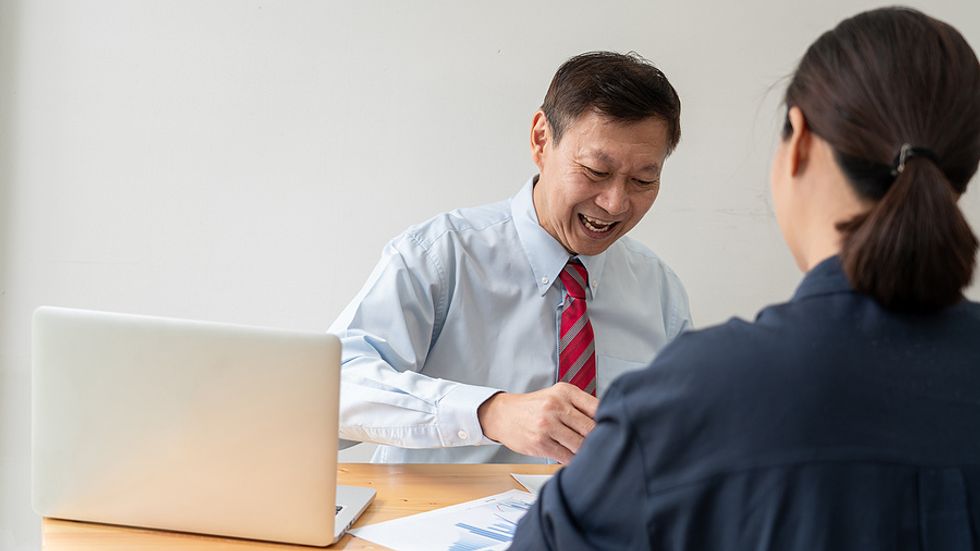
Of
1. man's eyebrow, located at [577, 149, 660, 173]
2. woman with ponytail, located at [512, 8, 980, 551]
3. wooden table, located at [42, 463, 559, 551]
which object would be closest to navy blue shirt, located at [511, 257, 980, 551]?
woman with ponytail, located at [512, 8, 980, 551]

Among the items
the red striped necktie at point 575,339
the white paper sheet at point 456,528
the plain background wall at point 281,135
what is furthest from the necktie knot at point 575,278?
the white paper sheet at point 456,528

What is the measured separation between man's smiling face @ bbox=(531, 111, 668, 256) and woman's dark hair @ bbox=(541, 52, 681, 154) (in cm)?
2

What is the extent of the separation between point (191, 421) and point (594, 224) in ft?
3.13

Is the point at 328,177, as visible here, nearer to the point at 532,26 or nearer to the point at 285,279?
the point at 285,279

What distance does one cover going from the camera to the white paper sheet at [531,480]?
58.1 inches

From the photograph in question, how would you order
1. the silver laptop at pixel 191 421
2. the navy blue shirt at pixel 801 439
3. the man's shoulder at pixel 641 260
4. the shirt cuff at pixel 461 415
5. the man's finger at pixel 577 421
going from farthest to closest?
the man's shoulder at pixel 641 260 → the shirt cuff at pixel 461 415 → the man's finger at pixel 577 421 → the silver laptop at pixel 191 421 → the navy blue shirt at pixel 801 439

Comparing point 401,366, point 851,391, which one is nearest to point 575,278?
point 401,366

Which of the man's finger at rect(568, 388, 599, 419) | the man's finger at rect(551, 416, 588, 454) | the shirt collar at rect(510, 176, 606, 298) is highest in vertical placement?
the shirt collar at rect(510, 176, 606, 298)

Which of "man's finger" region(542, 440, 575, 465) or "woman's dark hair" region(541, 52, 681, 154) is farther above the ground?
"woman's dark hair" region(541, 52, 681, 154)

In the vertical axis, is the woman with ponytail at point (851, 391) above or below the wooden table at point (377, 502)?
above

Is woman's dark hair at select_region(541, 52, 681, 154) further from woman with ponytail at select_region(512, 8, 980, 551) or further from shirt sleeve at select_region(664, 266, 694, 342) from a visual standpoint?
woman with ponytail at select_region(512, 8, 980, 551)

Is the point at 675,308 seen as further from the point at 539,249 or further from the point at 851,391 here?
the point at 851,391

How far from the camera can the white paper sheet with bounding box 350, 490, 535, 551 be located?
1.22 meters

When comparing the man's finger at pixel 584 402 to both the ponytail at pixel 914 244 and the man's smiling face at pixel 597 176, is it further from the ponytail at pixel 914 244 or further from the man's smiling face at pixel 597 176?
the ponytail at pixel 914 244
